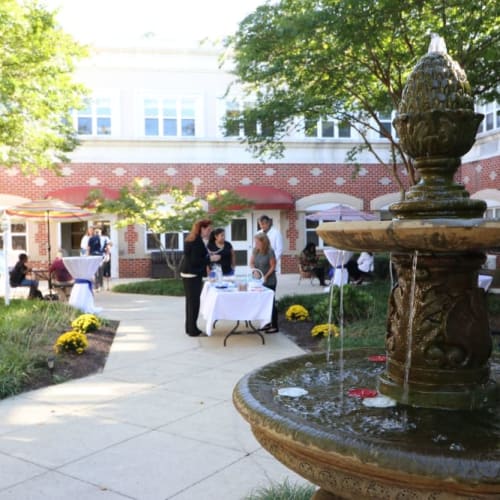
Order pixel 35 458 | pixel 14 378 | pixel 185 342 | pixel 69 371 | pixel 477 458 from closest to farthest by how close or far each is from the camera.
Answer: pixel 477 458, pixel 35 458, pixel 14 378, pixel 69 371, pixel 185 342

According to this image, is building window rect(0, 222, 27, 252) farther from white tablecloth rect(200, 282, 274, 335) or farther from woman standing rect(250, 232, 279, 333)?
white tablecloth rect(200, 282, 274, 335)

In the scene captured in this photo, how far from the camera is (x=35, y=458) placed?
4.31m

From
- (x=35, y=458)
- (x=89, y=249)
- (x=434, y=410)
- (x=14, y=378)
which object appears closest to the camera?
(x=434, y=410)

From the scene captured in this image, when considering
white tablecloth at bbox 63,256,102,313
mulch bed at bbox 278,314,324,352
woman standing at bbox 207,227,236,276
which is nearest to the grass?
white tablecloth at bbox 63,256,102,313

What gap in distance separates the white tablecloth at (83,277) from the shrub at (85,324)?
1.69 meters

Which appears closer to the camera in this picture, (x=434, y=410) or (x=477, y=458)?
(x=477, y=458)

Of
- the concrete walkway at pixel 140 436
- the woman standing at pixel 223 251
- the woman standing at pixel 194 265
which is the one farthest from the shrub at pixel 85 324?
the woman standing at pixel 223 251

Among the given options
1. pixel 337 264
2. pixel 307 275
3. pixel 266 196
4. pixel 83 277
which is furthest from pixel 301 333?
pixel 266 196

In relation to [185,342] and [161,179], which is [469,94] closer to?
[185,342]

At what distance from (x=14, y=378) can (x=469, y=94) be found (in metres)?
5.47

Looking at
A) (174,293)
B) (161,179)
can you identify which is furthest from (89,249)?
(161,179)

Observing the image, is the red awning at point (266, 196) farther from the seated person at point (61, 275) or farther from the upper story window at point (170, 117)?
the seated person at point (61, 275)

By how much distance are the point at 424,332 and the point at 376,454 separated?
910 mm

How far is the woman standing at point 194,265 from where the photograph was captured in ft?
29.8
